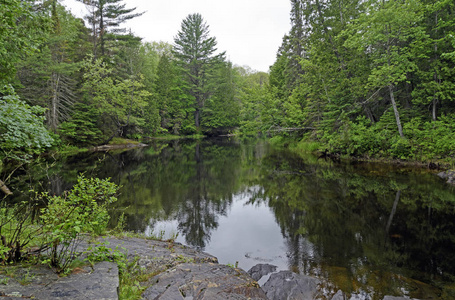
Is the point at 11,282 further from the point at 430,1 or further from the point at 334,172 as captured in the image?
the point at 430,1

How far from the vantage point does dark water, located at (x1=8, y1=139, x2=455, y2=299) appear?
4.91 m

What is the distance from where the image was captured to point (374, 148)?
16672 mm

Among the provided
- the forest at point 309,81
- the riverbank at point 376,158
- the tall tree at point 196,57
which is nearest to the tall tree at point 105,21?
the forest at point 309,81

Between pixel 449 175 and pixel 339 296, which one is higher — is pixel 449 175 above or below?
above

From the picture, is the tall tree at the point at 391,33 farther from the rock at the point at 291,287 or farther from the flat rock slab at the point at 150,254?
the flat rock slab at the point at 150,254

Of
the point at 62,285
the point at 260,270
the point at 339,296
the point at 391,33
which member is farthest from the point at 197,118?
the point at 62,285

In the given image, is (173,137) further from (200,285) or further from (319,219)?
Answer: (200,285)

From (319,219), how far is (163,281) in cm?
576

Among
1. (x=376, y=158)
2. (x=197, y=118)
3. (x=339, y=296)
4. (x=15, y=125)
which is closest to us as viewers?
(x=339, y=296)

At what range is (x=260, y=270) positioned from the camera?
514cm

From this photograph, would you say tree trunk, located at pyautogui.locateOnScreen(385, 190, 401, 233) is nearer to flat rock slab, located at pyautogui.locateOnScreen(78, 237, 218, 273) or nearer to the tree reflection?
the tree reflection

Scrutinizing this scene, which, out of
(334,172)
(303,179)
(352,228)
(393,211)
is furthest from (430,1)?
(352,228)

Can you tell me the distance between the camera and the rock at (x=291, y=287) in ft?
13.8

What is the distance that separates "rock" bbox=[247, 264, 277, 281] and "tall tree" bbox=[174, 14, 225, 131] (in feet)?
141
